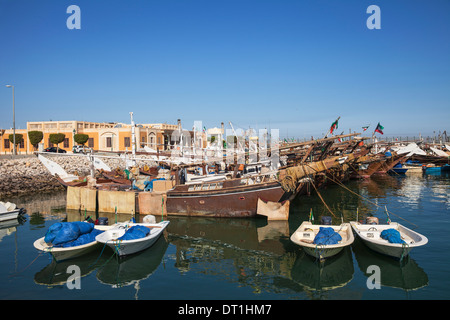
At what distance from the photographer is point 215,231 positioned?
683 inches

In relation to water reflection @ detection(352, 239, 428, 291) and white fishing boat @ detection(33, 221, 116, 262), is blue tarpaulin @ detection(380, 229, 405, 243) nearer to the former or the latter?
water reflection @ detection(352, 239, 428, 291)

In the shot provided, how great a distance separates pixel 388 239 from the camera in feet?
40.0

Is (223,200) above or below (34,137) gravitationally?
below

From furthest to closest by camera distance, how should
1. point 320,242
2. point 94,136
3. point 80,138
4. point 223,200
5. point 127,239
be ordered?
point 94,136 < point 80,138 < point 223,200 < point 127,239 < point 320,242

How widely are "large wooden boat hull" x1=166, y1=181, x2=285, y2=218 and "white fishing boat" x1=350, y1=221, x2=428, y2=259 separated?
5.48 m

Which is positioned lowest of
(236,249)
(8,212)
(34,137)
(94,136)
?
(236,249)

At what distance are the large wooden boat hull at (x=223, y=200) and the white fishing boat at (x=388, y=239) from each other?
18.0 ft

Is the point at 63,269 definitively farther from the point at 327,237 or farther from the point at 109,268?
the point at 327,237

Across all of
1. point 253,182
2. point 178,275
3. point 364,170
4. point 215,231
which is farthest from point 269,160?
point 364,170

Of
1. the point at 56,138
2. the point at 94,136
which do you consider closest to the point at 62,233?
the point at 94,136

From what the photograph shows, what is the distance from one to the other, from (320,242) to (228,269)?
3.63 meters

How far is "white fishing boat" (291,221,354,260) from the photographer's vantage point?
11.6 meters
